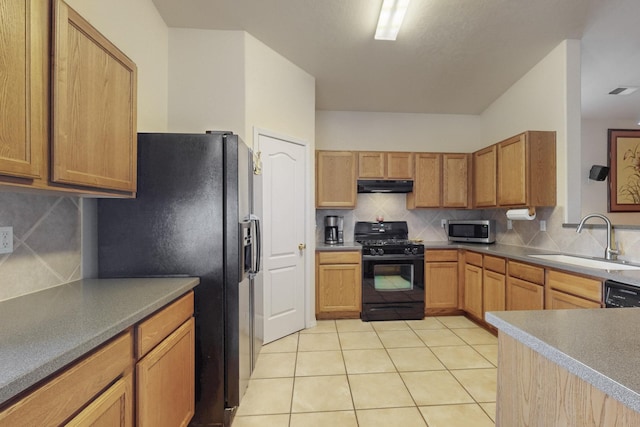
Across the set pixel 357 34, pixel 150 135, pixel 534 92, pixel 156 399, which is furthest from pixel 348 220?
pixel 156 399

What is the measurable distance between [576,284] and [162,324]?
2642 mm

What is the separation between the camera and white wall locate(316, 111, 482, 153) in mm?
4117

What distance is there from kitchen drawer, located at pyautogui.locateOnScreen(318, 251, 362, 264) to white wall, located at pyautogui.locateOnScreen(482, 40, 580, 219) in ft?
6.90

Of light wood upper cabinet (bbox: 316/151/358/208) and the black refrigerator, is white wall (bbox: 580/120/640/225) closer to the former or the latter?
light wood upper cabinet (bbox: 316/151/358/208)

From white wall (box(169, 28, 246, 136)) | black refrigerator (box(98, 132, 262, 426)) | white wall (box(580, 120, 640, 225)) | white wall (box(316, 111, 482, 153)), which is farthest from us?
white wall (box(580, 120, 640, 225))

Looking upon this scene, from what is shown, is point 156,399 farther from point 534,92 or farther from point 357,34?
point 534,92

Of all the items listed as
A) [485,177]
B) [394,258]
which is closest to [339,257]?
[394,258]

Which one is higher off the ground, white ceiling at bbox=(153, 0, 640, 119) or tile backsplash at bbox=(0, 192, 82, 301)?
white ceiling at bbox=(153, 0, 640, 119)

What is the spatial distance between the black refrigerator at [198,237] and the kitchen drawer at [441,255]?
8.36 feet

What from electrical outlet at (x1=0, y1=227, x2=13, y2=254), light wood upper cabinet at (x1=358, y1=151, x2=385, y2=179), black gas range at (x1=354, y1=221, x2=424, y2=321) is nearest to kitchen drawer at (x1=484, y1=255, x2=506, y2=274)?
black gas range at (x1=354, y1=221, x2=424, y2=321)

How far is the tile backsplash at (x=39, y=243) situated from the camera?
4.20 feet

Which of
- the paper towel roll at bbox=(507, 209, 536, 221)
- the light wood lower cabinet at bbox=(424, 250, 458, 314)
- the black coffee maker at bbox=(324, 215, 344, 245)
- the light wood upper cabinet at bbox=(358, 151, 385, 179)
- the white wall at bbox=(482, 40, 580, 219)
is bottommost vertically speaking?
the light wood lower cabinet at bbox=(424, 250, 458, 314)

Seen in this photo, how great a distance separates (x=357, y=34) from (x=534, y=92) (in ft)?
6.75

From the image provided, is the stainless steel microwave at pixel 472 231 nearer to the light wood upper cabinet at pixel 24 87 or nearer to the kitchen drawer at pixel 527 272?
the kitchen drawer at pixel 527 272
